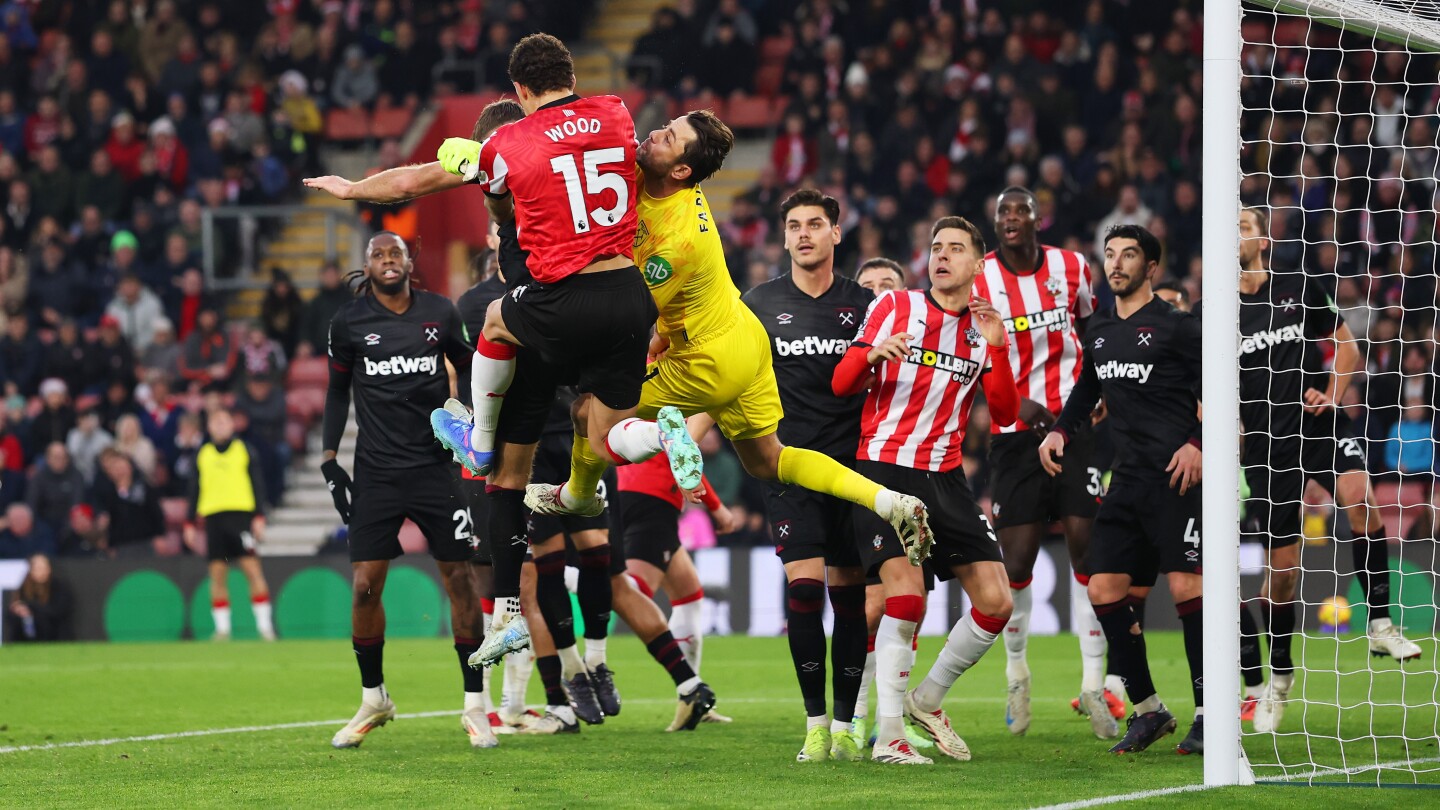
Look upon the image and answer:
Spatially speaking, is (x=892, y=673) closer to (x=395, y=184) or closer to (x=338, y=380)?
(x=395, y=184)

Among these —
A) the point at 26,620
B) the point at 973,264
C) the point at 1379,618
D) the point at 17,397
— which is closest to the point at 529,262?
the point at 973,264

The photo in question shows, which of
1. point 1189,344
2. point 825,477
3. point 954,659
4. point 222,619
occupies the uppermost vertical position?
point 1189,344

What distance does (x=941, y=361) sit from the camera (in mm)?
7332

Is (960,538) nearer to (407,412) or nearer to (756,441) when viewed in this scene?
(756,441)

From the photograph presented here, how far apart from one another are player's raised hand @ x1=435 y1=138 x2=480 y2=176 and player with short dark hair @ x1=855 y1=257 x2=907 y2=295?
2824mm

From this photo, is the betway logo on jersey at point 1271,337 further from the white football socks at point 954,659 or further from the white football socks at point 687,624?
the white football socks at point 687,624

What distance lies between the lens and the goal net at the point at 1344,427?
7789mm

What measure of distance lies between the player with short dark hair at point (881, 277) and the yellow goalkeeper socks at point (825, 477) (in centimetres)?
182

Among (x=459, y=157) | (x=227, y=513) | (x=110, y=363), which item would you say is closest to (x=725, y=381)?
(x=459, y=157)

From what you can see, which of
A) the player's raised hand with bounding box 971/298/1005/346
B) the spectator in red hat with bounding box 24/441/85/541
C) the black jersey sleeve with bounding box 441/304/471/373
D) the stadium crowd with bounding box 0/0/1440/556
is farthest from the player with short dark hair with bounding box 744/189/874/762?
the spectator in red hat with bounding box 24/441/85/541

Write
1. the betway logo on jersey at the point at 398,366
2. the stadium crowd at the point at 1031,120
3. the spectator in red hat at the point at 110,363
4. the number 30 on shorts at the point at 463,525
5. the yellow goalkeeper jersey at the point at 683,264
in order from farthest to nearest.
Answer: the spectator in red hat at the point at 110,363 → the stadium crowd at the point at 1031,120 → the betway logo on jersey at the point at 398,366 → the number 30 on shorts at the point at 463,525 → the yellow goalkeeper jersey at the point at 683,264

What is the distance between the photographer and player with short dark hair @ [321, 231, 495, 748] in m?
8.25

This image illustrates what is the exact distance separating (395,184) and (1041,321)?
161 inches

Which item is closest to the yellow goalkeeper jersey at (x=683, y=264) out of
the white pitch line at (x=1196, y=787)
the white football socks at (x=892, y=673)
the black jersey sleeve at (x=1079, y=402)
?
the white football socks at (x=892, y=673)
